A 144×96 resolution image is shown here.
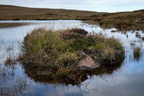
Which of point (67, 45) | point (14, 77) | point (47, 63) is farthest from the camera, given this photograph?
point (67, 45)

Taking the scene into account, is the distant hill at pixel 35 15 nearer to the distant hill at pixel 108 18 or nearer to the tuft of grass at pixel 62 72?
the distant hill at pixel 108 18

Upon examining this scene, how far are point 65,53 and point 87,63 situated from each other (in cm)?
124

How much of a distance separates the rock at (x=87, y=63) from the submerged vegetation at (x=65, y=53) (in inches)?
5.8

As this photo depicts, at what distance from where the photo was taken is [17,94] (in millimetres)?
7109

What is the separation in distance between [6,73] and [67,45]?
394 cm

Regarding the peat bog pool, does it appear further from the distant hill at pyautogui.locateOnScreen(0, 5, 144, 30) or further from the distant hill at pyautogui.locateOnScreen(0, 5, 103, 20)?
the distant hill at pyautogui.locateOnScreen(0, 5, 103, 20)

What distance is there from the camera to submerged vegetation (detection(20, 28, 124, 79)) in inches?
392

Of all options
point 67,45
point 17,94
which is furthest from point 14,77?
point 67,45

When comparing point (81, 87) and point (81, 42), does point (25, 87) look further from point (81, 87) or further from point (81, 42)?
point (81, 42)

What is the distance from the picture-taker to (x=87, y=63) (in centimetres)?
1085

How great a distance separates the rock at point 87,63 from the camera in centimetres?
1055

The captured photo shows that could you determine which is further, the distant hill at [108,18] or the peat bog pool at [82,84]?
the distant hill at [108,18]

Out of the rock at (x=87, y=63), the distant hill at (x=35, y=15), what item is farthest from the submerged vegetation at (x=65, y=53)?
the distant hill at (x=35, y=15)

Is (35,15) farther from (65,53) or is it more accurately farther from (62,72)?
(62,72)
